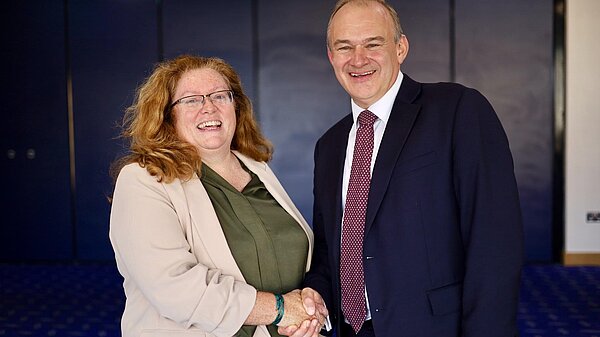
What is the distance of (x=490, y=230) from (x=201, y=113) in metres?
1.09

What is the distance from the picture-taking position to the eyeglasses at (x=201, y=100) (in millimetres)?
2387

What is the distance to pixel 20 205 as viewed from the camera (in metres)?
7.48

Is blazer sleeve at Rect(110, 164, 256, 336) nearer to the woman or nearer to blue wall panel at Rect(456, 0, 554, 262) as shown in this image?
the woman

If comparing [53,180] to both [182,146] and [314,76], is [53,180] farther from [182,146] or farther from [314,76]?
[182,146]

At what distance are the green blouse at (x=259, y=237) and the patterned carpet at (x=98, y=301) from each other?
2.81 m

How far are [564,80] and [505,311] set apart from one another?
5.48 m

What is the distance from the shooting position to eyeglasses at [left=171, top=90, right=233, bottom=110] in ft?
7.83

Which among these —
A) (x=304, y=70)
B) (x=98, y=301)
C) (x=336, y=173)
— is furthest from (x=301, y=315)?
(x=304, y=70)

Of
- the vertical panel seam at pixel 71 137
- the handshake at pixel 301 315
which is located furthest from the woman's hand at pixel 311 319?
the vertical panel seam at pixel 71 137

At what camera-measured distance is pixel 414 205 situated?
2.10 meters

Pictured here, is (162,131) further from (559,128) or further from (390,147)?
(559,128)

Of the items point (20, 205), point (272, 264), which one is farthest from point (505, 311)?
point (20, 205)

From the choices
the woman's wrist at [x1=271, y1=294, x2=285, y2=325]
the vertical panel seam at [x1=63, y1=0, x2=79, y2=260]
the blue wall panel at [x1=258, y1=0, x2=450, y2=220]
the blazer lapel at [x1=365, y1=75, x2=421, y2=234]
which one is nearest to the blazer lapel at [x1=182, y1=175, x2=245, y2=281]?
the woman's wrist at [x1=271, y1=294, x2=285, y2=325]

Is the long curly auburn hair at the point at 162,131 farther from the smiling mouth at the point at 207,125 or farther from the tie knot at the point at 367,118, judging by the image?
the tie knot at the point at 367,118
